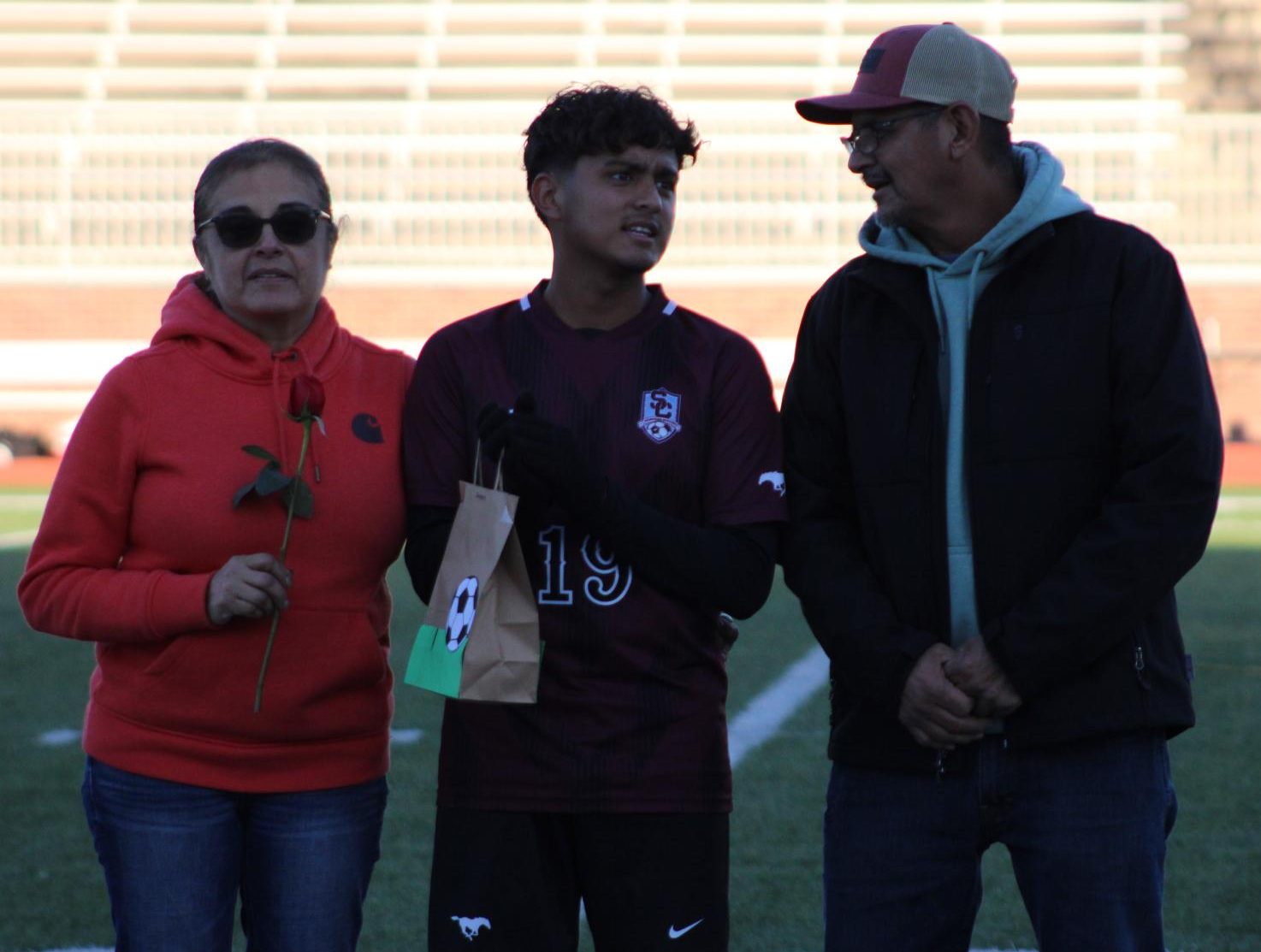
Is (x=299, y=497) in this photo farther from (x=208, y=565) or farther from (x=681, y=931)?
(x=681, y=931)

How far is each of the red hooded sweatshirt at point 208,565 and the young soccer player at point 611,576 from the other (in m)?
0.12

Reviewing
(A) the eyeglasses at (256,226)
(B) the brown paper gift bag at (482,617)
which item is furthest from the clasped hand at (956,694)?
(A) the eyeglasses at (256,226)

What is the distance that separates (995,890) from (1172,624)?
7.19ft

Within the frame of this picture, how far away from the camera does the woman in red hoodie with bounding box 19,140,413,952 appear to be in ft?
8.36

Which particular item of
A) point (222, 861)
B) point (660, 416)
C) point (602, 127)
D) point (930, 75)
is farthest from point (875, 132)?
point (222, 861)

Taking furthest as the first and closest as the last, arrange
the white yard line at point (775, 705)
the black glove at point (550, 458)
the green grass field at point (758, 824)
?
the white yard line at point (775, 705) < the green grass field at point (758, 824) < the black glove at point (550, 458)

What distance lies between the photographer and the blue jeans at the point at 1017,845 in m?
2.50

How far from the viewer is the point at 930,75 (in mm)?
2564

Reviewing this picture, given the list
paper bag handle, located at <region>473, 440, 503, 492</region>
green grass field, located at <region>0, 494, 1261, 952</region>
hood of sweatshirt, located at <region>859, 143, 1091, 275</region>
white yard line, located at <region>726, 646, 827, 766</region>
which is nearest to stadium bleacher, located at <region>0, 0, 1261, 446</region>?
white yard line, located at <region>726, 646, 827, 766</region>

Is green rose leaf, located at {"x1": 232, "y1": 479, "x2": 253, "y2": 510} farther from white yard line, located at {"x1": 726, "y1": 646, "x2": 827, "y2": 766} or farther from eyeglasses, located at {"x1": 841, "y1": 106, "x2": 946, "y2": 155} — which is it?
white yard line, located at {"x1": 726, "y1": 646, "x2": 827, "y2": 766}

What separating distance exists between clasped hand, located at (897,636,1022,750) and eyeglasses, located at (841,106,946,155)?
704 millimetres

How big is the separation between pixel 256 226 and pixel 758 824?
3.04 metres

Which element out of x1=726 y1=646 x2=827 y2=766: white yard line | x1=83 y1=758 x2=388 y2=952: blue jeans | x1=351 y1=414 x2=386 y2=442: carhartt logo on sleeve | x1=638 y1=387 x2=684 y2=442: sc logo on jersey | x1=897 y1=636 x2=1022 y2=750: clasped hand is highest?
x1=638 y1=387 x2=684 y2=442: sc logo on jersey

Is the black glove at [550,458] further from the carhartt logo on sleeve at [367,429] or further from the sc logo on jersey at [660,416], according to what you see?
the carhartt logo on sleeve at [367,429]
